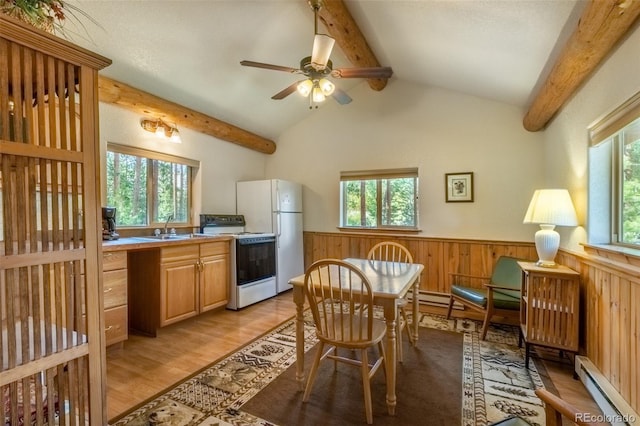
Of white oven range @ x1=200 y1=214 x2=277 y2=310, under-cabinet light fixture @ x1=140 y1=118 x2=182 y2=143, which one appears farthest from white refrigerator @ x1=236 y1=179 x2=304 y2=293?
under-cabinet light fixture @ x1=140 y1=118 x2=182 y2=143

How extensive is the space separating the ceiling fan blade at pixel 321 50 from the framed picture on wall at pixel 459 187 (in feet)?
7.95

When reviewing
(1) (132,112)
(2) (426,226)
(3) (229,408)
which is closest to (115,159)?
(1) (132,112)

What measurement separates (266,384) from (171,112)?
2.97 meters

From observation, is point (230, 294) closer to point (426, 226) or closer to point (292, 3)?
point (426, 226)

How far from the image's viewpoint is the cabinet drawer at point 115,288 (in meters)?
2.48

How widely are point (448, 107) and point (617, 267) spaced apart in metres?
2.73

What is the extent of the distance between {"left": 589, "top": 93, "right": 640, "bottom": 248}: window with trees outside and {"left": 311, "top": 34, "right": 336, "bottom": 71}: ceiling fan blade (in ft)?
5.92

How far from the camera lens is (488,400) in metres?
1.93

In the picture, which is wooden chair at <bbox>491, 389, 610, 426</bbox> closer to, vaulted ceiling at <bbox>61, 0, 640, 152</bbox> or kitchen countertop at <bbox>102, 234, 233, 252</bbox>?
vaulted ceiling at <bbox>61, 0, 640, 152</bbox>

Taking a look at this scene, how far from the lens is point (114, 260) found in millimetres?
2527

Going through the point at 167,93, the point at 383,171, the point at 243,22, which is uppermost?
the point at 243,22

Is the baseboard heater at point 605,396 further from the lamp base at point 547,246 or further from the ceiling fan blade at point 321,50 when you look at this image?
the ceiling fan blade at point 321,50

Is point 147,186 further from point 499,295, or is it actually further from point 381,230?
point 499,295

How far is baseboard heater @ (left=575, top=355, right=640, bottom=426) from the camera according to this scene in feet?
5.35
